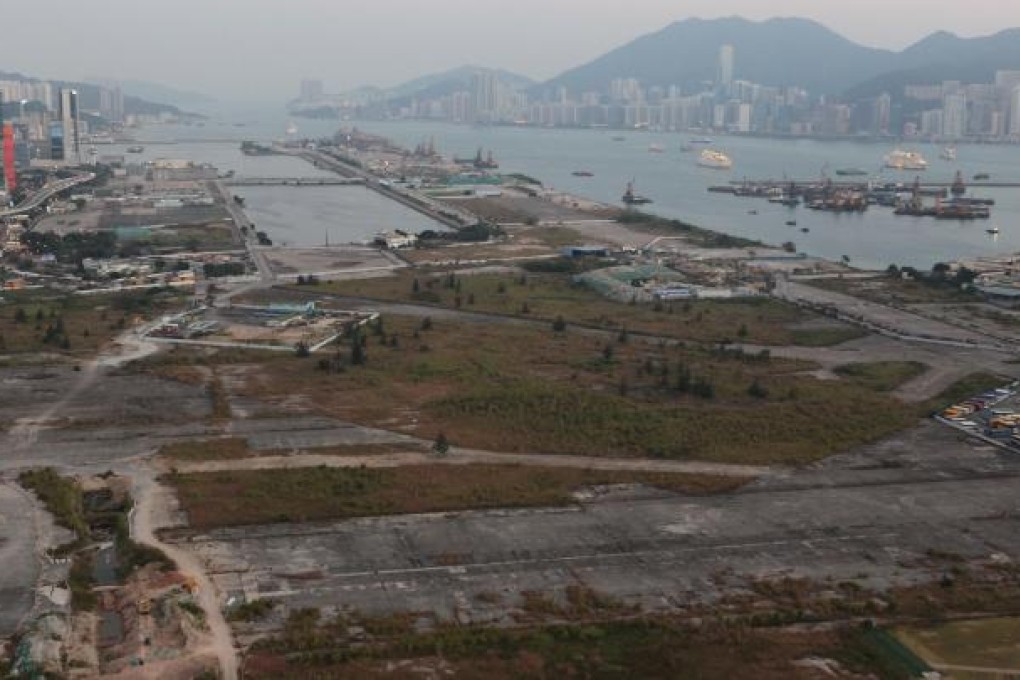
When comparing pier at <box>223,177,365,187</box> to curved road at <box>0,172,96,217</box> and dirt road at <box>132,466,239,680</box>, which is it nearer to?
curved road at <box>0,172,96,217</box>

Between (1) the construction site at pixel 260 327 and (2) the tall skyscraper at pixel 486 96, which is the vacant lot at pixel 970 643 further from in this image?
(2) the tall skyscraper at pixel 486 96

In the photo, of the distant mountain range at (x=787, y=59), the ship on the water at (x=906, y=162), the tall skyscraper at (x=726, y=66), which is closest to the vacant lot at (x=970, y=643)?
the ship on the water at (x=906, y=162)

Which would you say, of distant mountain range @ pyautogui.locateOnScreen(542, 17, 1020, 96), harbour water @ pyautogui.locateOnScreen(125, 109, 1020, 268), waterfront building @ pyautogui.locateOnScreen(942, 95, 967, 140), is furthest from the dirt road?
distant mountain range @ pyautogui.locateOnScreen(542, 17, 1020, 96)

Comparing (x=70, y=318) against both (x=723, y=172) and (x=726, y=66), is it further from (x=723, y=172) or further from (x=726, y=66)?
(x=726, y=66)

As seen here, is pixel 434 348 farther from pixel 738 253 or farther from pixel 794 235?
pixel 794 235

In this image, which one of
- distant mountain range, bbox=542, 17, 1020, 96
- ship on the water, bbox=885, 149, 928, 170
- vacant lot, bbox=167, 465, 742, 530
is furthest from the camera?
distant mountain range, bbox=542, 17, 1020, 96

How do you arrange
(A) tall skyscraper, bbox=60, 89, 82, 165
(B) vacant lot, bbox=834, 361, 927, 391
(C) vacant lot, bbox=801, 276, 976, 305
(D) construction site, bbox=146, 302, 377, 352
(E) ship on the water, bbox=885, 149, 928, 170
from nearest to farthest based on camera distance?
1. (B) vacant lot, bbox=834, 361, 927, 391
2. (D) construction site, bbox=146, 302, 377, 352
3. (C) vacant lot, bbox=801, 276, 976, 305
4. (A) tall skyscraper, bbox=60, 89, 82, 165
5. (E) ship on the water, bbox=885, 149, 928, 170
